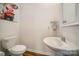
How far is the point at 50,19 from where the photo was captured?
1.29 meters

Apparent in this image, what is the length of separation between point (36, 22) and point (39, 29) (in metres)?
0.06

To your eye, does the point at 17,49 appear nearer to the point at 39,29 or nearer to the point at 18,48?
the point at 18,48

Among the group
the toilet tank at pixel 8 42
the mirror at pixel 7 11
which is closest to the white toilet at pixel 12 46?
the toilet tank at pixel 8 42

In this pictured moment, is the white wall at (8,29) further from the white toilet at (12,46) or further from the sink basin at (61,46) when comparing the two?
the sink basin at (61,46)

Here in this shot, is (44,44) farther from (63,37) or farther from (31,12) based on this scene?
(31,12)

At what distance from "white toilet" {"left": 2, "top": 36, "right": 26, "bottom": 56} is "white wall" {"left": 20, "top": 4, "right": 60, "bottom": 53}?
55mm

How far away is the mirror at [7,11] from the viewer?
130cm

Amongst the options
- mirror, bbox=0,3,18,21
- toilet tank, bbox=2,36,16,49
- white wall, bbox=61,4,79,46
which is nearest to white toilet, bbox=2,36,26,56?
Result: toilet tank, bbox=2,36,16,49

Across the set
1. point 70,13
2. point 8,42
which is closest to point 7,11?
point 8,42

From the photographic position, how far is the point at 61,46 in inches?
50.6

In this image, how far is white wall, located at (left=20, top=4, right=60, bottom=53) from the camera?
4.24 feet

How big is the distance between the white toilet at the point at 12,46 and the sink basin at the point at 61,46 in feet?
0.67

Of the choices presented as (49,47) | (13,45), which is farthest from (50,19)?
(13,45)

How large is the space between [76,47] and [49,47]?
0.21 metres
